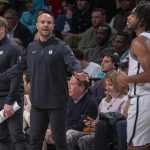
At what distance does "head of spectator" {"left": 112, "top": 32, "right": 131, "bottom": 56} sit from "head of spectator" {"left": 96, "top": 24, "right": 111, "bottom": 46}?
0.52m

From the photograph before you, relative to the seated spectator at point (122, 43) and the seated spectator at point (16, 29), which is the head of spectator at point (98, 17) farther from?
the seated spectator at point (122, 43)

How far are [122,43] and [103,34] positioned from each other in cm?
64

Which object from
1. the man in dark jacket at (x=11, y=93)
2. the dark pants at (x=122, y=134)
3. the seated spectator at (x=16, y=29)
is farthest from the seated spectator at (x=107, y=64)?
the seated spectator at (x=16, y=29)

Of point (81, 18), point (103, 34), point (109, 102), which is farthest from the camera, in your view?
point (81, 18)

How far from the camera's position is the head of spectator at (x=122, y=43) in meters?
8.78

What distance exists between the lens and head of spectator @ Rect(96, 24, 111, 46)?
30.6 ft

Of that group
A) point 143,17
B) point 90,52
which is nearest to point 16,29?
point 90,52

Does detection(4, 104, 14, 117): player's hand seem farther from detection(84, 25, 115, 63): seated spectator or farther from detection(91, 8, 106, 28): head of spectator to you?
detection(91, 8, 106, 28): head of spectator

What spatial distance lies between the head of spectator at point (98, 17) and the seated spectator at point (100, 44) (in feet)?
1.78

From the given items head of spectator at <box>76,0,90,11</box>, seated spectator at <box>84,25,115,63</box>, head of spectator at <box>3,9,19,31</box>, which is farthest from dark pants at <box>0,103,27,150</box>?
head of spectator at <box>76,0,90,11</box>

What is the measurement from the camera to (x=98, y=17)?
10023 mm

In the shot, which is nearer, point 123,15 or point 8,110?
point 8,110

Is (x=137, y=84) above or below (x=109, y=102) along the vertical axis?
above

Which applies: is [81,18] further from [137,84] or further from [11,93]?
[137,84]
